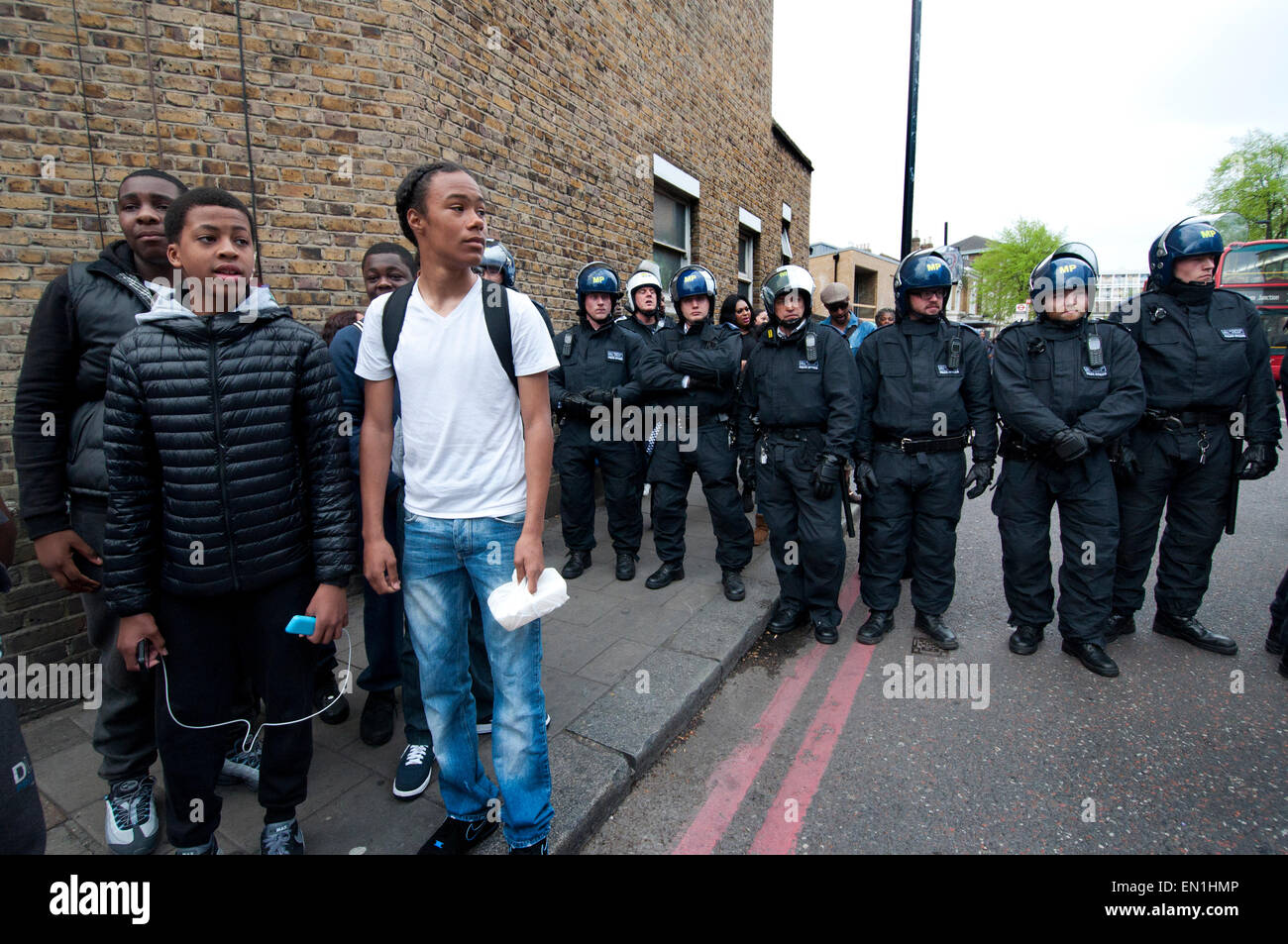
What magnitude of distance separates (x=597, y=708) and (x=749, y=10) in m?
11.9

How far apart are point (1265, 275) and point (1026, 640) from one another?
18604 mm

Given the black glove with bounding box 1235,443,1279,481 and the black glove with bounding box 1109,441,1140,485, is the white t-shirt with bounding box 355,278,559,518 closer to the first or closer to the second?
the black glove with bounding box 1109,441,1140,485

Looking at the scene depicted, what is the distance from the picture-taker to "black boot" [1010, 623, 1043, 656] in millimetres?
3736

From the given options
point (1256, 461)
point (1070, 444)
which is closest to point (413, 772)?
point (1070, 444)

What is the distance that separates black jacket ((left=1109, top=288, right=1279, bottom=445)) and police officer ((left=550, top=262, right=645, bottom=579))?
128 inches

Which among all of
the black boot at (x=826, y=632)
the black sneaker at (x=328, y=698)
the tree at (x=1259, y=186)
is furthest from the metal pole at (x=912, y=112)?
the tree at (x=1259, y=186)

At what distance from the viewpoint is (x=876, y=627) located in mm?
4023

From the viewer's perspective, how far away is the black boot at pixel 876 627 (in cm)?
398

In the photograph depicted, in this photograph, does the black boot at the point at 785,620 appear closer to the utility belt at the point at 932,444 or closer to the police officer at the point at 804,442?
the police officer at the point at 804,442

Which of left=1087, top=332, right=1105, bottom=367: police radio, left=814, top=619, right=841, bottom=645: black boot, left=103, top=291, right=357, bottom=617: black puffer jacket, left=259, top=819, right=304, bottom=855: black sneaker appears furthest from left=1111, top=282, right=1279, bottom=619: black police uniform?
left=259, top=819, right=304, bottom=855: black sneaker

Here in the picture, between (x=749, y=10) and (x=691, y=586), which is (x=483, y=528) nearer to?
(x=691, y=586)

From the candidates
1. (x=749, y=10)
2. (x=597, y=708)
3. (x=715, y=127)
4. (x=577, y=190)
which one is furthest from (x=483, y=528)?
(x=749, y=10)

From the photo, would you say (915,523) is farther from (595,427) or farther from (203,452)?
(203,452)

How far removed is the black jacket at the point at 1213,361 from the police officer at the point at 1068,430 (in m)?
0.35
